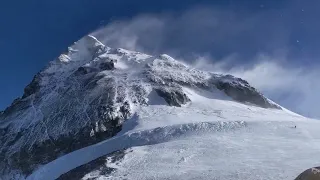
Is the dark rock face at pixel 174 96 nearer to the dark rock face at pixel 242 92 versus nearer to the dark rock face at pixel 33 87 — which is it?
the dark rock face at pixel 242 92

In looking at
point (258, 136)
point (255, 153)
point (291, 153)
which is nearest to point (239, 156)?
point (255, 153)

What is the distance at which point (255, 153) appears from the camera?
4503cm

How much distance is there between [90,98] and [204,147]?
2929cm

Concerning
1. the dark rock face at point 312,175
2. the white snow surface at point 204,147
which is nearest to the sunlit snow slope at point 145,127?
the white snow surface at point 204,147

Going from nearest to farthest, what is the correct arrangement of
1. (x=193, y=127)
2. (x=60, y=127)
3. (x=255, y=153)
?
(x=255, y=153), (x=193, y=127), (x=60, y=127)

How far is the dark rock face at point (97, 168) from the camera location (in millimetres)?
45688

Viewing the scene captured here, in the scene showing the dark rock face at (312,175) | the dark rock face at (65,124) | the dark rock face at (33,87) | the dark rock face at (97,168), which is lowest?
the dark rock face at (312,175)

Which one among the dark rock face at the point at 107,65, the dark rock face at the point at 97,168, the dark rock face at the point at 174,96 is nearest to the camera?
the dark rock face at the point at 97,168

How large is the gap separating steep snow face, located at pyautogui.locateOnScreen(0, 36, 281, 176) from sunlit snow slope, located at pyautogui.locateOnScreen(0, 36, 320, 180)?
18 cm

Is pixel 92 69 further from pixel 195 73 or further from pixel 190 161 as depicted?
pixel 190 161

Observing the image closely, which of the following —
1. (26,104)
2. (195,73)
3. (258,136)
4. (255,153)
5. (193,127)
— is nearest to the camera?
(255,153)

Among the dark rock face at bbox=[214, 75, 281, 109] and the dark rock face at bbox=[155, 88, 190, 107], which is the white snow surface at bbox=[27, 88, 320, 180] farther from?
the dark rock face at bbox=[214, 75, 281, 109]

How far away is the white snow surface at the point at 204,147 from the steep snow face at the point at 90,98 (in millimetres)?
3674

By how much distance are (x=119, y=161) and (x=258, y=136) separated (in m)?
14.9
